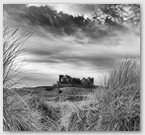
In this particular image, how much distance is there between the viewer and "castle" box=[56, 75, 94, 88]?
325 centimetres

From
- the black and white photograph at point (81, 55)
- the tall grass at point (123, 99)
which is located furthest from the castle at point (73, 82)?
the tall grass at point (123, 99)

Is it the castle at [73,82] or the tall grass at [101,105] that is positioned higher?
the castle at [73,82]

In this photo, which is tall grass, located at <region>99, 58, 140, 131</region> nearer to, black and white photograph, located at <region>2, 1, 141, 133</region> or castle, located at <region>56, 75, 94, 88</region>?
black and white photograph, located at <region>2, 1, 141, 133</region>

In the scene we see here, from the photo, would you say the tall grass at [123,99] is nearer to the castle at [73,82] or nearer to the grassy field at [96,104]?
the grassy field at [96,104]

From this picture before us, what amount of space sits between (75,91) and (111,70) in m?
0.47

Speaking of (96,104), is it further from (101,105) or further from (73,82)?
(73,82)

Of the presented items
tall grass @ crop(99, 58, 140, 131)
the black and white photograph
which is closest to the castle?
the black and white photograph

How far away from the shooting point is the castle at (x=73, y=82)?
3254 millimetres

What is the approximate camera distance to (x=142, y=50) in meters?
3.25

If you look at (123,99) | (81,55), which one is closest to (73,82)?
(81,55)

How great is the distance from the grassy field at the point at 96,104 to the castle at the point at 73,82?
7cm

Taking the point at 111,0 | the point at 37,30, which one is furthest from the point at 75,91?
the point at 111,0

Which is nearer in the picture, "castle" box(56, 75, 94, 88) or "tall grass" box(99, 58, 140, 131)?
"tall grass" box(99, 58, 140, 131)

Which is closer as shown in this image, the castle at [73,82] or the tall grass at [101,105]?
the tall grass at [101,105]
